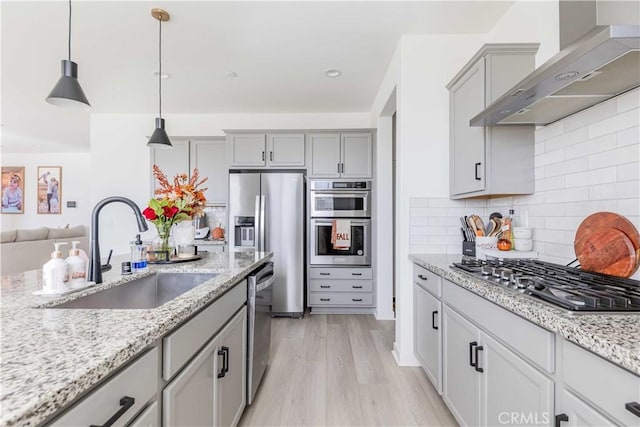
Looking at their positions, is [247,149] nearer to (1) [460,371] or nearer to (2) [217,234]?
(2) [217,234]

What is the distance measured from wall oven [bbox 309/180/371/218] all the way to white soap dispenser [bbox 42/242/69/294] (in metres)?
2.84

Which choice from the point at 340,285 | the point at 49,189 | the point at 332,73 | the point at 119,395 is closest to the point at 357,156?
the point at 332,73

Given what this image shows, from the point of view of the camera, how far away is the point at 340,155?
3881 millimetres

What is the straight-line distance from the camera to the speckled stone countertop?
476 mm

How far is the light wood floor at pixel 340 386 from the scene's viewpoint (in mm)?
1825

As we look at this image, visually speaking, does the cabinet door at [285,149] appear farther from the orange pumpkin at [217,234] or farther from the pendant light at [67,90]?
the pendant light at [67,90]

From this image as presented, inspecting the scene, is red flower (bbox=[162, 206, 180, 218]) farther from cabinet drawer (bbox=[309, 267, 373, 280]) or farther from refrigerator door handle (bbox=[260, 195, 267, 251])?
cabinet drawer (bbox=[309, 267, 373, 280])

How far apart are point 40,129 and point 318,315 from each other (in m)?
5.92

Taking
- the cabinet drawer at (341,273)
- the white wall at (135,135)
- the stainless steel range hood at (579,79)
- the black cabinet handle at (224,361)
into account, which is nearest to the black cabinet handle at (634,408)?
the stainless steel range hood at (579,79)

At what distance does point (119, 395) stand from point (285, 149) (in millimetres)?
3474

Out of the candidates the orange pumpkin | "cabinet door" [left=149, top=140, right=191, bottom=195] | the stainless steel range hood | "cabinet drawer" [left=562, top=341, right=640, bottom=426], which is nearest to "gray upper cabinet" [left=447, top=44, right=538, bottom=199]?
the stainless steel range hood

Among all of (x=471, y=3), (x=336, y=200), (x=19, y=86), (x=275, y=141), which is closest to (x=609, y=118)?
(x=471, y=3)

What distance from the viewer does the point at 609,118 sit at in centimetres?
143

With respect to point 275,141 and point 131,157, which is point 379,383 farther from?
point 131,157
